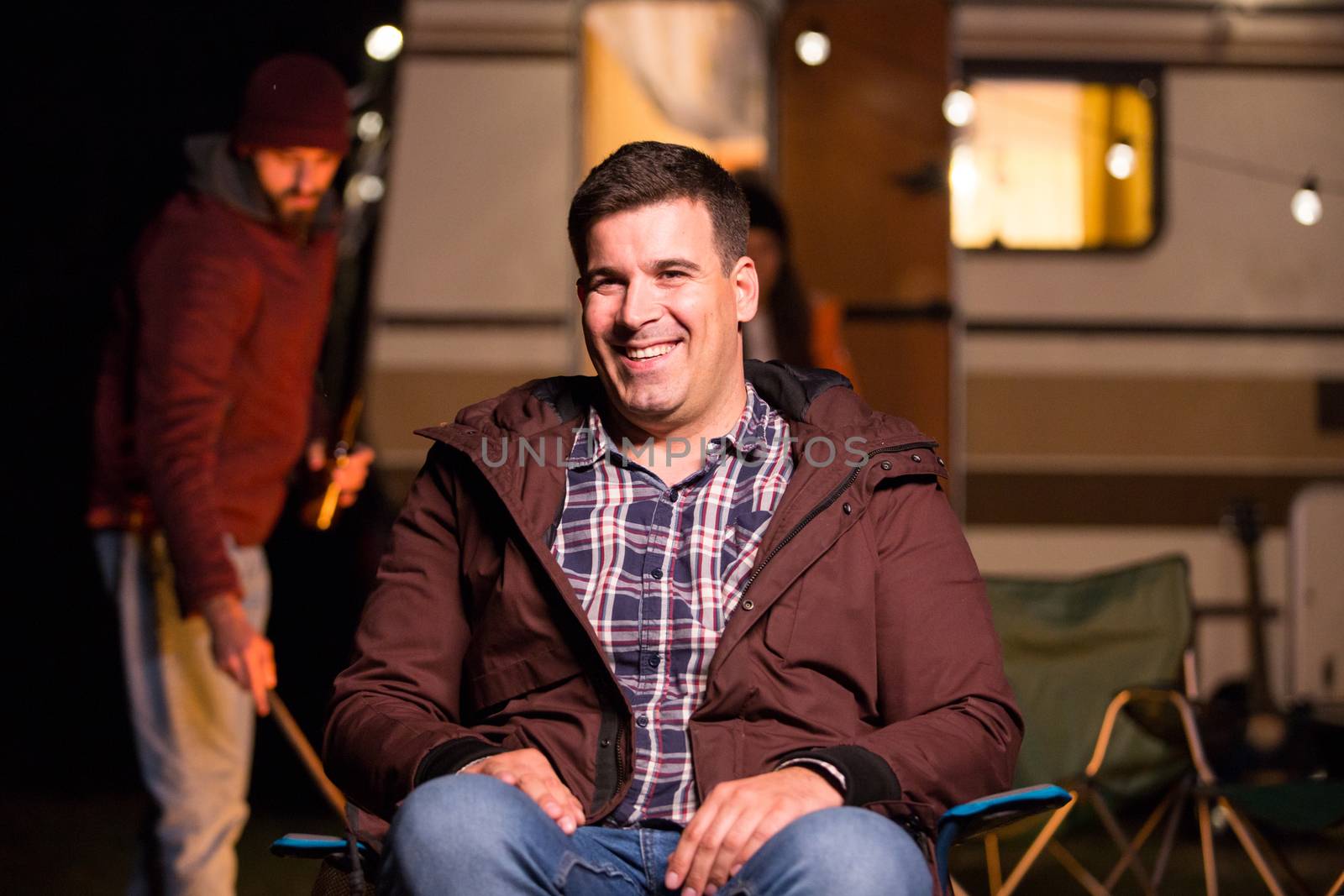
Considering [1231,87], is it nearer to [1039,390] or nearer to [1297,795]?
[1039,390]

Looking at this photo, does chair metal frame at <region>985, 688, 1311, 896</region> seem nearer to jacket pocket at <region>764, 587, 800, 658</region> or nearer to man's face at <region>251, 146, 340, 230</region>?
jacket pocket at <region>764, 587, 800, 658</region>

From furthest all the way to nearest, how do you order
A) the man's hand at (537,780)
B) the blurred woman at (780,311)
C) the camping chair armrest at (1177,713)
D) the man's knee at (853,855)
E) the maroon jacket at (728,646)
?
1. the blurred woman at (780,311)
2. the camping chair armrest at (1177,713)
3. the maroon jacket at (728,646)
4. the man's hand at (537,780)
5. the man's knee at (853,855)

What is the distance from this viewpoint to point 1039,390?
14.9ft

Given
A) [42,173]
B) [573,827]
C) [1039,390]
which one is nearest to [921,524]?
[573,827]

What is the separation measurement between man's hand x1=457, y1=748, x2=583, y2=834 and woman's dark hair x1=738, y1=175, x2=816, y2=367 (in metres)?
2.46

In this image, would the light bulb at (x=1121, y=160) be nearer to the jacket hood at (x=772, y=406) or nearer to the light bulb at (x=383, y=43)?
the light bulb at (x=383, y=43)

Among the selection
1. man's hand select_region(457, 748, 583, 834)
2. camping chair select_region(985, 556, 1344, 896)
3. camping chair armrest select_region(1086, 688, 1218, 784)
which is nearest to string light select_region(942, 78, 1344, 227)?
camping chair select_region(985, 556, 1344, 896)

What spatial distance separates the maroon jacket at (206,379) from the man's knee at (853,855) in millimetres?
1665

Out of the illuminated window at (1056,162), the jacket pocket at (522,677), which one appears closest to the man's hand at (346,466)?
the jacket pocket at (522,677)

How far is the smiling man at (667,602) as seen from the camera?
1.68 metres

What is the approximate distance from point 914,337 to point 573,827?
9.67 ft

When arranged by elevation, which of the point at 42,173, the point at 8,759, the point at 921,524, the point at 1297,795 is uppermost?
the point at 42,173

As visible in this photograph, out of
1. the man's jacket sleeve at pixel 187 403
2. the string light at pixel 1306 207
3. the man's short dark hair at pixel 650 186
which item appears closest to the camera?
the man's short dark hair at pixel 650 186

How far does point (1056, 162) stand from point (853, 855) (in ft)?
12.0
